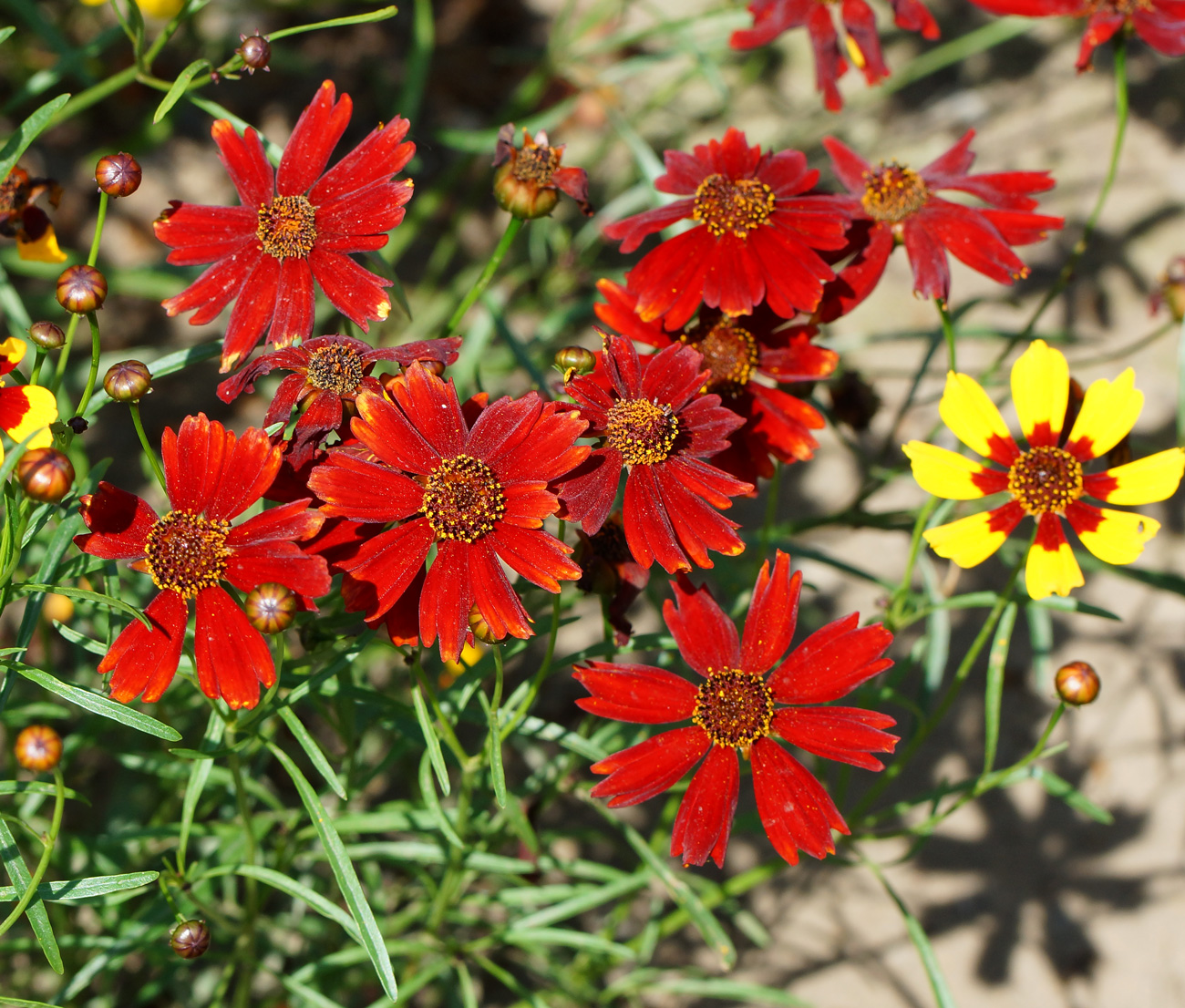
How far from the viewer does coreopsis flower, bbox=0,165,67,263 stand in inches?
45.8

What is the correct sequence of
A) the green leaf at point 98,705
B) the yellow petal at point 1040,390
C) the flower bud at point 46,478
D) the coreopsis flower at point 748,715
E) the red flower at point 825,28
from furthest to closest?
the red flower at point 825,28, the yellow petal at point 1040,390, the coreopsis flower at point 748,715, the green leaf at point 98,705, the flower bud at point 46,478

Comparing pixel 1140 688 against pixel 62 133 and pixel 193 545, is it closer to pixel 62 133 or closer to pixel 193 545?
pixel 193 545

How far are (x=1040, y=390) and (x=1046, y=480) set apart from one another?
10 centimetres

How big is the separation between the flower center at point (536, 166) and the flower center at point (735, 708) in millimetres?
580

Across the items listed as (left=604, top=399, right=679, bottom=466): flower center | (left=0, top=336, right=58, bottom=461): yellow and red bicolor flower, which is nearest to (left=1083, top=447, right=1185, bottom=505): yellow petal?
(left=604, top=399, right=679, bottom=466): flower center

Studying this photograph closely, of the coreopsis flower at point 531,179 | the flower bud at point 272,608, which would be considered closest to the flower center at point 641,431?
the coreopsis flower at point 531,179

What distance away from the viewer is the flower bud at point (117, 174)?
982 mm

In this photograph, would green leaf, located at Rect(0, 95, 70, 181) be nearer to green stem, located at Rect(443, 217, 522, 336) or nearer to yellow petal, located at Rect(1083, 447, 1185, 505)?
green stem, located at Rect(443, 217, 522, 336)

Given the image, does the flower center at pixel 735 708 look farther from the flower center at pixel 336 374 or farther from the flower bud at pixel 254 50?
the flower bud at pixel 254 50

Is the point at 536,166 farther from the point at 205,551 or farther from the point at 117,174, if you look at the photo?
the point at 205,551

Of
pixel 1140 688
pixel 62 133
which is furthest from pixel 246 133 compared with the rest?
pixel 1140 688

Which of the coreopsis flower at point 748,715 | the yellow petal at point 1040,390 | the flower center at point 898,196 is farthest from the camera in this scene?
the flower center at point 898,196

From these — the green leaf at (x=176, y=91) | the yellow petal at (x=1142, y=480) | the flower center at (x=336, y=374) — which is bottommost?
the flower center at (x=336, y=374)

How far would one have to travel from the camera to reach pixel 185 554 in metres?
0.98
